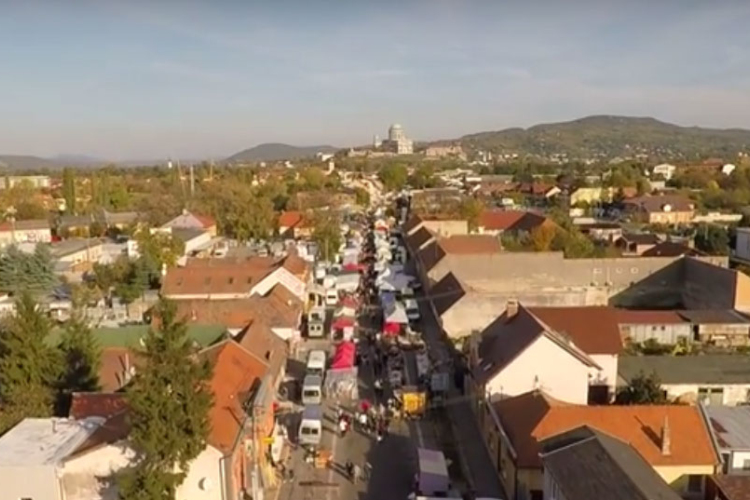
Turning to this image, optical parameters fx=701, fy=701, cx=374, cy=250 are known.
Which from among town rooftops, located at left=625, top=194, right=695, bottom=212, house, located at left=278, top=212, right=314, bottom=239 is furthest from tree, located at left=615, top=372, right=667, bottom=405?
town rooftops, located at left=625, top=194, right=695, bottom=212

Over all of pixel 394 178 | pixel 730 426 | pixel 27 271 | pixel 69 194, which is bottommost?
pixel 730 426

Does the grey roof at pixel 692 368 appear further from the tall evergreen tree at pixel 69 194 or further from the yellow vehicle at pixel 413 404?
the tall evergreen tree at pixel 69 194

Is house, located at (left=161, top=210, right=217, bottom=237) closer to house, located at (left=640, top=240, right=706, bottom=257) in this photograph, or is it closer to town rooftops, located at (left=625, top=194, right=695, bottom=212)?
house, located at (left=640, top=240, right=706, bottom=257)

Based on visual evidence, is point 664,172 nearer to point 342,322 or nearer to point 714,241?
point 714,241

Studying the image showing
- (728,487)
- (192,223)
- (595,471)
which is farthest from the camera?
(192,223)

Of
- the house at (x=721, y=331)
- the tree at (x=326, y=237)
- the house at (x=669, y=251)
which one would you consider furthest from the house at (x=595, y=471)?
the tree at (x=326, y=237)

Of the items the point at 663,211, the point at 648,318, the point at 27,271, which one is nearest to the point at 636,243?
the point at 648,318

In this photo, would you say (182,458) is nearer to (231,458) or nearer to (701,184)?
(231,458)
